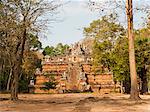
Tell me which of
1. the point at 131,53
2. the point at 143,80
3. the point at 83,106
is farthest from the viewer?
the point at 143,80

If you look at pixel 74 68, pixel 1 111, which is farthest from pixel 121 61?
pixel 1 111

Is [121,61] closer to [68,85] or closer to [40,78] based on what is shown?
[68,85]

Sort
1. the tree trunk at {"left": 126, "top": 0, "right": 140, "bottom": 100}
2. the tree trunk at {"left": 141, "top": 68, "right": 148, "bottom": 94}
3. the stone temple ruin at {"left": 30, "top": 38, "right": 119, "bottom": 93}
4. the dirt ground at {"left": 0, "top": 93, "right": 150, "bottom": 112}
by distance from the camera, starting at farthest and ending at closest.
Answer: the stone temple ruin at {"left": 30, "top": 38, "right": 119, "bottom": 93} < the tree trunk at {"left": 141, "top": 68, "right": 148, "bottom": 94} < the tree trunk at {"left": 126, "top": 0, "right": 140, "bottom": 100} < the dirt ground at {"left": 0, "top": 93, "right": 150, "bottom": 112}

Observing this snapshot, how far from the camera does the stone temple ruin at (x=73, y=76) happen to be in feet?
177

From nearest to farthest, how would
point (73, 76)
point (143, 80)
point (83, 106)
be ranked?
point (83, 106) → point (143, 80) → point (73, 76)

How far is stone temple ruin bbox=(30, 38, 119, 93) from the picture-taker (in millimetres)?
54062

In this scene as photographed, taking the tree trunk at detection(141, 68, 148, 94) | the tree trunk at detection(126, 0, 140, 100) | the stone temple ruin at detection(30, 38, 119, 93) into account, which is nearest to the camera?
the tree trunk at detection(126, 0, 140, 100)

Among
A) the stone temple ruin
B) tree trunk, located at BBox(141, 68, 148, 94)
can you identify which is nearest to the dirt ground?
tree trunk, located at BBox(141, 68, 148, 94)

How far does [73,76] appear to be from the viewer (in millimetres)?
58188

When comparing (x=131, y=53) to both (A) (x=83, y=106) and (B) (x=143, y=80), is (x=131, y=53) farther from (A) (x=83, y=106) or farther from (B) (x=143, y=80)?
(B) (x=143, y=80)

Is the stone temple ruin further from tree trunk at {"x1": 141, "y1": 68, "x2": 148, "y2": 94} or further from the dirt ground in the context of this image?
the dirt ground

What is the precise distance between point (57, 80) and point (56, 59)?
32.9ft

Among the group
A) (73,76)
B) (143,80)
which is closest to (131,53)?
(143,80)

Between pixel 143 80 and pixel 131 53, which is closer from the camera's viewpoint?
pixel 131 53
